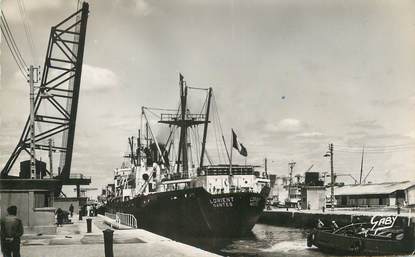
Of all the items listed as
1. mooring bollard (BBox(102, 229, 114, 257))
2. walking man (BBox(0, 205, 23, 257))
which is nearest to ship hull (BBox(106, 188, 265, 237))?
mooring bollard (BBox(102, 229, 114, 257))

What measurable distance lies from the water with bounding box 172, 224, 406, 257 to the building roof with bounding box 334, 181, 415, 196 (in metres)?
25.6

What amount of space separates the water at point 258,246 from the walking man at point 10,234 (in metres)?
16.5

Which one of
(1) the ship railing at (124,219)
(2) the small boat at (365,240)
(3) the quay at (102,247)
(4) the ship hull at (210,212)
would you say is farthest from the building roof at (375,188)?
(3) the quay at (102,247)

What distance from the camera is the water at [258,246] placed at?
2808 centimetres

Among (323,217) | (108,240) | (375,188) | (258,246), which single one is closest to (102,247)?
(108,240)

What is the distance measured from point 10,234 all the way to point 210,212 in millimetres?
24984

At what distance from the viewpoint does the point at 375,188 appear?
6431 cm

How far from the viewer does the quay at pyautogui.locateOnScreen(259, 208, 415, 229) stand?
35.8m

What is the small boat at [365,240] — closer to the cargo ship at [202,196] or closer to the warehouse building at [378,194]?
the cargo ship at [202,196]

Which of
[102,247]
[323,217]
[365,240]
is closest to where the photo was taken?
[102,247]

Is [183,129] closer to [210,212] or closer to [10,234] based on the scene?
[210,212]

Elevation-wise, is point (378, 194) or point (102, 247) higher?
point (102, 247)

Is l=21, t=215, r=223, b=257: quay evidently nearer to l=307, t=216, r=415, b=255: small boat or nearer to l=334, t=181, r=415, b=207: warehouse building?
l=307, t=216, r=415, b=255: small boat

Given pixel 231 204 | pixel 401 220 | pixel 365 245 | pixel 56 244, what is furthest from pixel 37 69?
pixel 401 220
